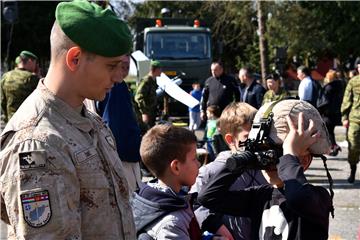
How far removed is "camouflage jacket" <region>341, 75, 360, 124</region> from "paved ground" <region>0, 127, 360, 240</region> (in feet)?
3.30

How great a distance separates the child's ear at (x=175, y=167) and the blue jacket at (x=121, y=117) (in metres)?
1.73

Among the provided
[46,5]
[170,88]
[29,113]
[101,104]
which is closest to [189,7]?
[46,5]

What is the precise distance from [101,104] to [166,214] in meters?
2.14

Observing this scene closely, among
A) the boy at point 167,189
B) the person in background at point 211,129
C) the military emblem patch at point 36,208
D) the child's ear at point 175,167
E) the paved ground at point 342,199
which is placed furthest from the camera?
the person in background at point 211,129

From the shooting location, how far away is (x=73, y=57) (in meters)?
2.08

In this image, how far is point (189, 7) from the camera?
151 feet

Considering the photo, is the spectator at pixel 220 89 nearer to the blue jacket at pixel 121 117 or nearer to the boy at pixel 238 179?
the blue jacket at pixel 121 117

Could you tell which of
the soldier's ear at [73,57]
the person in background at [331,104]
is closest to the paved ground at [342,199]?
the person in background at [331,104]

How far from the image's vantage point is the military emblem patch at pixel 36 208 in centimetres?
194

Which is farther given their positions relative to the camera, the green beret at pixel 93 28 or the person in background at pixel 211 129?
the person in background at pixel 211 129

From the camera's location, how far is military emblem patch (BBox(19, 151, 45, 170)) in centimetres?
194

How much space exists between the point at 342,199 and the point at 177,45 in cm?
1261

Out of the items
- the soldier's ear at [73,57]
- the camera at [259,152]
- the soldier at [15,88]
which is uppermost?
the soldier's ear at [73,57]

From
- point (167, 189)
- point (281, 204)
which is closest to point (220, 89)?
point (167, 189)
